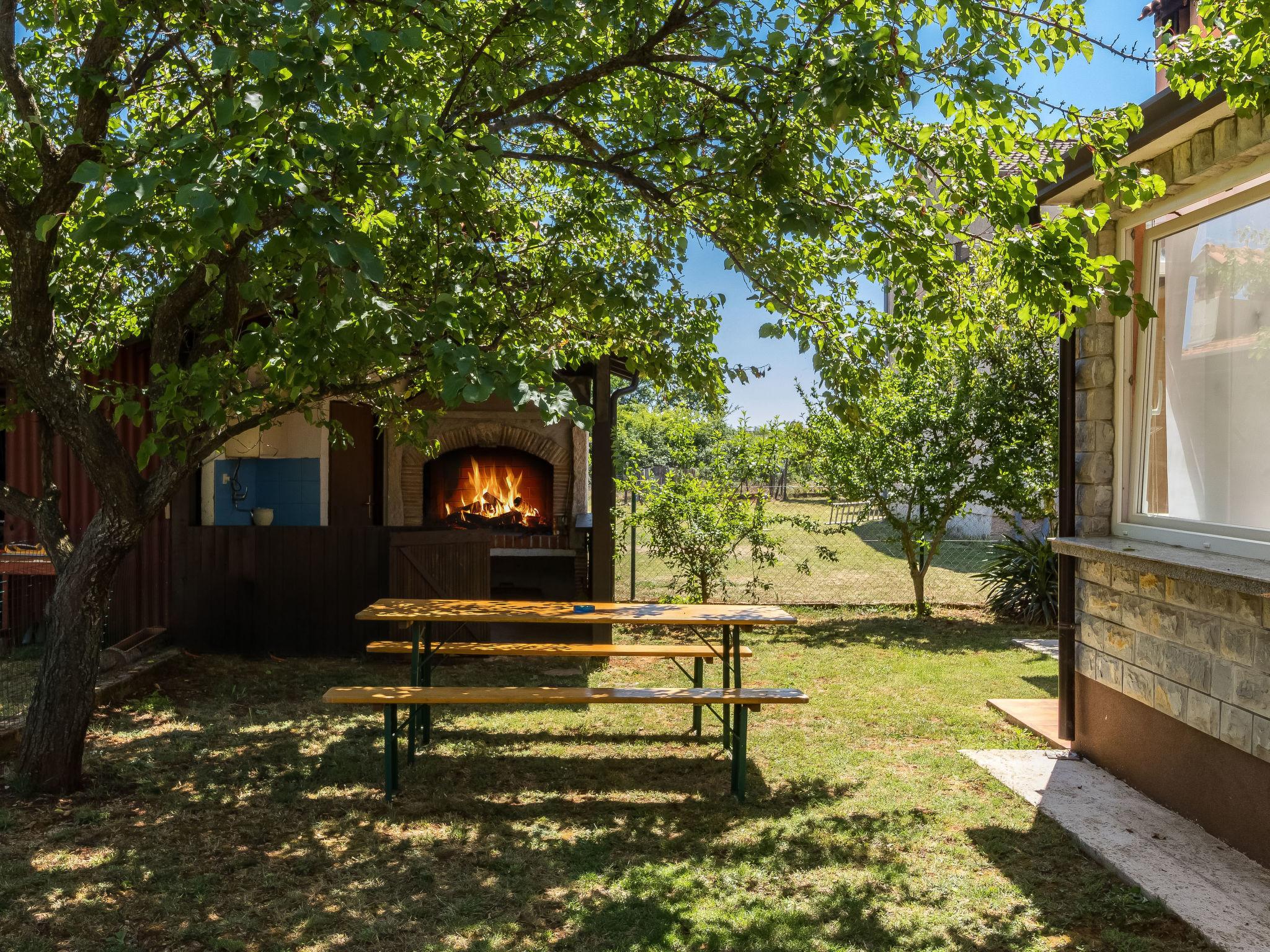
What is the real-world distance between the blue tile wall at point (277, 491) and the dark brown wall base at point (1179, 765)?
8021 mm

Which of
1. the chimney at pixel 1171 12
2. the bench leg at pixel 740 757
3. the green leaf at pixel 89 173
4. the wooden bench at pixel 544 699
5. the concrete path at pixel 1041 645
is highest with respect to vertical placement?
the chimney at pixel 1171 12

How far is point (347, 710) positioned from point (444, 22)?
5.08m

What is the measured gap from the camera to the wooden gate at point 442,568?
30.8 feet

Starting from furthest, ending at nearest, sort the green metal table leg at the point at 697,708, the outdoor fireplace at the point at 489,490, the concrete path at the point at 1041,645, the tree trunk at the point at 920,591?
the outdoor fireplace at the point at 489,490 < the tree trunk at the point at 920,591 < the concrete path at the point at 1041,645 < the green metal table leg at the point at 697,708

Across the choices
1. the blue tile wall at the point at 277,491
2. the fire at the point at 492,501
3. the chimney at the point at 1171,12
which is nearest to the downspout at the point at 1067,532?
the blue tile wall at the point at 277,491

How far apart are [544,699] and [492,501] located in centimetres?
883

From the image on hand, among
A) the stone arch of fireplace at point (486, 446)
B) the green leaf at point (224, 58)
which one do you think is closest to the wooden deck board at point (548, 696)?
the green leaf at point (224, 58)

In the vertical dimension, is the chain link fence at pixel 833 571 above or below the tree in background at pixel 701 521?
below

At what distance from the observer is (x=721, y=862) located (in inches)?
178

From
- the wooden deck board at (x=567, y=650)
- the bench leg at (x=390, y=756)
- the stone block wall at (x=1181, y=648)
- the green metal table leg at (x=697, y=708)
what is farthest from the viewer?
the green metal table leg at (x=697, y=708)

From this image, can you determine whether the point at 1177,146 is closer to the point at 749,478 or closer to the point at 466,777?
the point at 466,777

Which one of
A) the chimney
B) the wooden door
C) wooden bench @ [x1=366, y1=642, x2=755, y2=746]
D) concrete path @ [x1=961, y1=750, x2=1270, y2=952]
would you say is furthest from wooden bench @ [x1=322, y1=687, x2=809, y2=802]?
the chimney

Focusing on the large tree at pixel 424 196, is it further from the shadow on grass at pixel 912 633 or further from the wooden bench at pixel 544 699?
the shadow on grass at pixel 912 633

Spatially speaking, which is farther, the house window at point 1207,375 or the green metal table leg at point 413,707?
the green metal table leg at point 413,707
